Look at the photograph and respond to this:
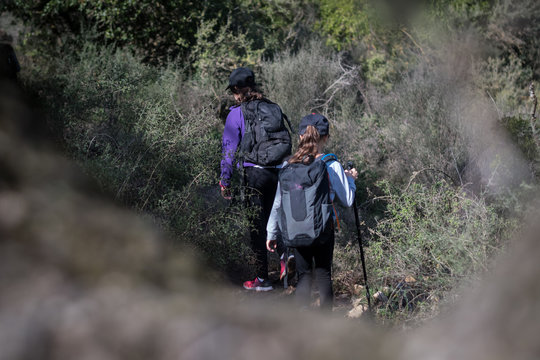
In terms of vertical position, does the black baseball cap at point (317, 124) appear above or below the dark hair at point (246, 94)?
above

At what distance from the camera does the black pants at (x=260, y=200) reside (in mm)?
5211

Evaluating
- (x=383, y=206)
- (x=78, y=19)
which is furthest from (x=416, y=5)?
(x=78, y=19)

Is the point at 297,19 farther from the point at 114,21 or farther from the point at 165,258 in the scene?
the point at 165,258

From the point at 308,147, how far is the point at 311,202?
1.67 ft

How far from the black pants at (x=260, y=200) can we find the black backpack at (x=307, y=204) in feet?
3.53

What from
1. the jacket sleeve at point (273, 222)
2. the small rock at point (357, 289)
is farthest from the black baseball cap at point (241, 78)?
the small rock at point (357, 289)

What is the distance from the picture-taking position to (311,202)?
13.0 ft

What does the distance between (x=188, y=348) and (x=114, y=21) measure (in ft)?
35.6

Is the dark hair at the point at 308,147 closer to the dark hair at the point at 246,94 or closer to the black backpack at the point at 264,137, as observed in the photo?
the black backpack at the point at 264,137

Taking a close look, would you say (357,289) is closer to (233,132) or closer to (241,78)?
(233,132)

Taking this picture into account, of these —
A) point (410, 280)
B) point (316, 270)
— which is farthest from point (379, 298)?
point (316, 270)

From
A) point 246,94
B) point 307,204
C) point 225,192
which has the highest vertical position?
point 246,94

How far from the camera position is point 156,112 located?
5387 millimetres

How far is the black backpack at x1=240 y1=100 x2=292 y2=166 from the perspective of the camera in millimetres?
5129
